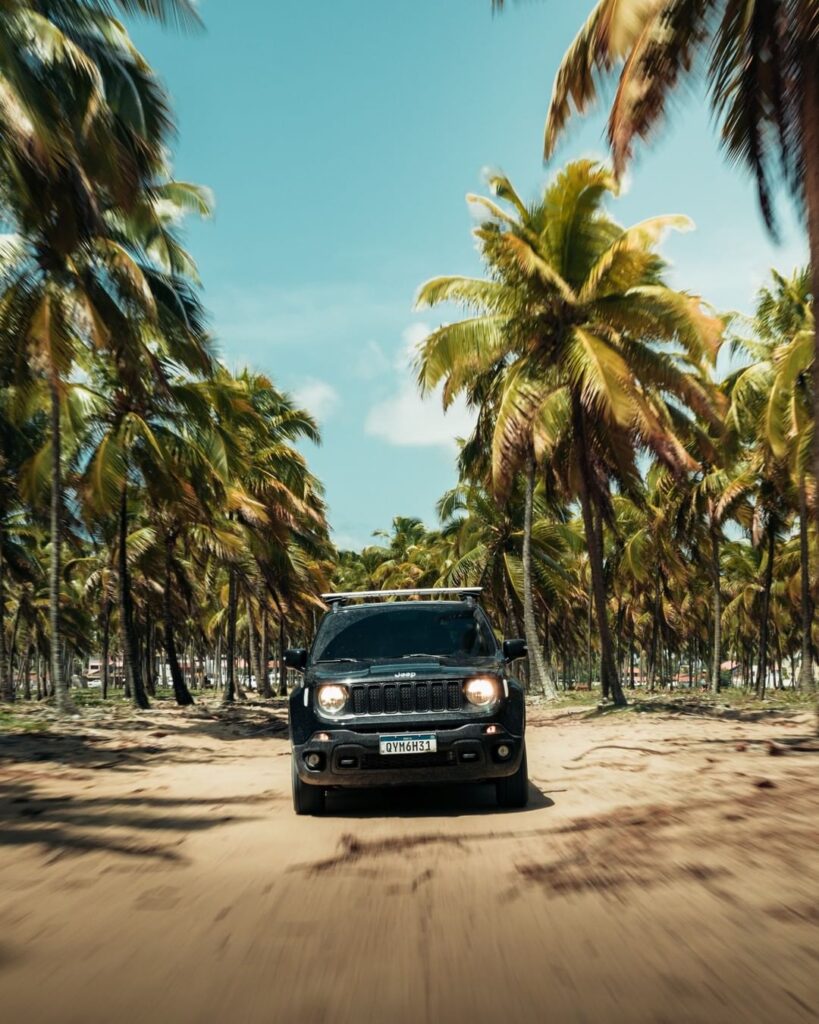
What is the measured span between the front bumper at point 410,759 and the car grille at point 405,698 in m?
0.17

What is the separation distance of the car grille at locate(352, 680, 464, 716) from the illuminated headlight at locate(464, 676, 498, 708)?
0.06 m

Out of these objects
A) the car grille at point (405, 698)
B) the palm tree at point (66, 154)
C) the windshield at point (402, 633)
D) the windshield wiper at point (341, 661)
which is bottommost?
the car grille at point (405, 698)

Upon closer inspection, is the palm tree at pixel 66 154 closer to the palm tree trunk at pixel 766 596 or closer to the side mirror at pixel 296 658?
the side mirror at pixel 296 658

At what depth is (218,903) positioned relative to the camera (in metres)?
4.98

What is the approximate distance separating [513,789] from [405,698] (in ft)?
3.69

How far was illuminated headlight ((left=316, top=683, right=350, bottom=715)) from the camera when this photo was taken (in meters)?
7.56

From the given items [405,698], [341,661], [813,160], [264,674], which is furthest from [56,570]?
[264,674]

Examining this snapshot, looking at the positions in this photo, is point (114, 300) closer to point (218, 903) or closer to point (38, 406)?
point (38, 406)

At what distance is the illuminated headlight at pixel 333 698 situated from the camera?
7.56m

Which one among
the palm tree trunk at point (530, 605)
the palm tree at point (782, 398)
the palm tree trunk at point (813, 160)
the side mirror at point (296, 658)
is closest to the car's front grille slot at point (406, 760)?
the side mirror at point (296, 658)

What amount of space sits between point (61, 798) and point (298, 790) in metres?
2.47

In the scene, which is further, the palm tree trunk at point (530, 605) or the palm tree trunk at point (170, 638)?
the palm tree trunk at point (170, 638)

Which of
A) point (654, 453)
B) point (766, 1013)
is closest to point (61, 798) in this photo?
point (766, 1013)

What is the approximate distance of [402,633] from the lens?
878cm
